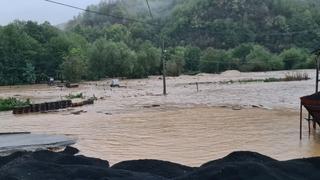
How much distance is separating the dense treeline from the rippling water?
3822cm

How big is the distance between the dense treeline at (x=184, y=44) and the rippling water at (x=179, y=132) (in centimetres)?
3822

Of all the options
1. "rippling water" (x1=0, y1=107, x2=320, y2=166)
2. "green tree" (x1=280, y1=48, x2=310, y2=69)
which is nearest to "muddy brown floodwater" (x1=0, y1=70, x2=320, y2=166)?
"rippling water" (x1=0, y1=107, x2=320, y2=166)

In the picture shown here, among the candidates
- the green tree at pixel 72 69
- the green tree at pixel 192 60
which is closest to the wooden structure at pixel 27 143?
the green tree at pixel 72 69

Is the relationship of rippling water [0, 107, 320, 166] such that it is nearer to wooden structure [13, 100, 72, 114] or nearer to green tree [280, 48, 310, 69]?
wooden structure [13, 100, 72, 114]

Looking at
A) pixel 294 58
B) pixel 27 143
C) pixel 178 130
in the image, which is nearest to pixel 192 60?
pixel 294 58

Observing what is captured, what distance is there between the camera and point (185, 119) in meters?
22.8

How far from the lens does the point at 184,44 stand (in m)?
111

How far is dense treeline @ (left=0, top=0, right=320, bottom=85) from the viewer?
3189 inches

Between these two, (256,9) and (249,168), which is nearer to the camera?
(249,168)

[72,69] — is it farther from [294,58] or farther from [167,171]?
[167,171]

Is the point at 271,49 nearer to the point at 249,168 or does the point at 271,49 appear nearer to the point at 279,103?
the point at 279,103

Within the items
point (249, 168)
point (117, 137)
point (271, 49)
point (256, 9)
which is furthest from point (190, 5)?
point (249, 168)

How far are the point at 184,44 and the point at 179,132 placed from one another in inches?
3684

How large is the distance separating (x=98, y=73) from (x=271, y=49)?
37.3 meters
